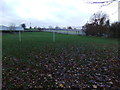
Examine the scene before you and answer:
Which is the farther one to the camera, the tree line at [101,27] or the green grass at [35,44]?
the tree line at [101,27]

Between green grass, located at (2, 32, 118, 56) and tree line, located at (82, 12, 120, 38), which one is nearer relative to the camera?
green grass, located at (2, 32, 118, 56)

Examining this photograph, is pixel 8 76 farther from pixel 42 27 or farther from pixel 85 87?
pixel 42 27

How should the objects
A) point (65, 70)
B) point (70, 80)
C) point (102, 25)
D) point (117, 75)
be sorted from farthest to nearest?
point (102, 25) → point (65, 70) → point (117, 75) → point (70, 80)

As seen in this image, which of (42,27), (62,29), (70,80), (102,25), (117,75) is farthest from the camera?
(42,27)

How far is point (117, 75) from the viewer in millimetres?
3359

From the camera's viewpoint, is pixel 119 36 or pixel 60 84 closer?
pixel 60 84

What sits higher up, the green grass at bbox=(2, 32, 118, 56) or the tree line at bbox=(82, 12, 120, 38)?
the tree line at bbox=(82, 12, 120, 38)

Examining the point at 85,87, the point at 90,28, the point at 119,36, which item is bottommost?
the point at 85,87

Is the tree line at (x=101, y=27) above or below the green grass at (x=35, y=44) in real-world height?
above

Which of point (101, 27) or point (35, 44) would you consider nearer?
point (35, 44)

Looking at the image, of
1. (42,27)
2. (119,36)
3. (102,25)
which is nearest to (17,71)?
(119,36)

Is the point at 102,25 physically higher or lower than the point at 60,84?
higher

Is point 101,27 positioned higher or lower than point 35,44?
higher

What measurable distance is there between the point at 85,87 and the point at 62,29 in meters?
38.2
